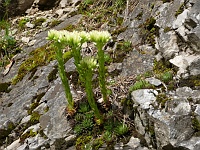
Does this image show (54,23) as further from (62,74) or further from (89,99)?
(89,99)

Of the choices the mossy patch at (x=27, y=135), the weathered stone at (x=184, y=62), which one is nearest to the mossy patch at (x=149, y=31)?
the weathered stone at (x=184, y=62)

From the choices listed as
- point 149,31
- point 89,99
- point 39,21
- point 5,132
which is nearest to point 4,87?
point 5,132

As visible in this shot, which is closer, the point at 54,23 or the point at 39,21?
the point at 54,23

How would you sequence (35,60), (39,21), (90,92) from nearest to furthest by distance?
1. (90,92)
2. (35,60)
3. (39,21)

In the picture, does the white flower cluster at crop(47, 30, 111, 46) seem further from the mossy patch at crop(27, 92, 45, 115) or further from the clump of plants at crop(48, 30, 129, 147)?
the mossy patch at crop(27, 92, 45, 115)

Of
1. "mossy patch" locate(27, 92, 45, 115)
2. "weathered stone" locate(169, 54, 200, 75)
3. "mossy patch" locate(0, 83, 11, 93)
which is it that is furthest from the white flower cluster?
"mossy patch" locate(0, 83, 11, 93)

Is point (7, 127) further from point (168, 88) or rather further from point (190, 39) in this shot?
point (190, 39)
